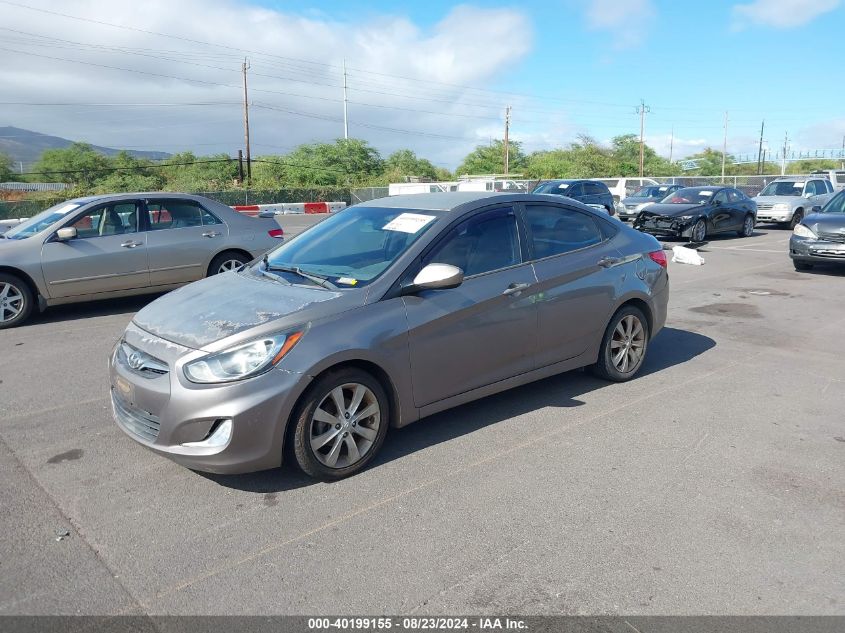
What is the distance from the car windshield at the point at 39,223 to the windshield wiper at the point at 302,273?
5038 millimetres

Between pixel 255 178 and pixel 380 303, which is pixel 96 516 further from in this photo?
pixel 255 178

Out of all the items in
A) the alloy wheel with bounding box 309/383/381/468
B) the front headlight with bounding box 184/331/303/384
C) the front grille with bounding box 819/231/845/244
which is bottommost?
the alloy wheel with bounding box 309/383/381/468

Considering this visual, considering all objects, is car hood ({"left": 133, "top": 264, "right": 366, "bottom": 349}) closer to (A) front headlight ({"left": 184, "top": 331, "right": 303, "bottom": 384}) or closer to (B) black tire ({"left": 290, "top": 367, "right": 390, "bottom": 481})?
(A) front headlight ({"left": 184, "top": 331, "right": 303, "bottom": 384})

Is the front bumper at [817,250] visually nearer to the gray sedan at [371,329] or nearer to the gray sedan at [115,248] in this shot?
the gray sedan at [371,329]

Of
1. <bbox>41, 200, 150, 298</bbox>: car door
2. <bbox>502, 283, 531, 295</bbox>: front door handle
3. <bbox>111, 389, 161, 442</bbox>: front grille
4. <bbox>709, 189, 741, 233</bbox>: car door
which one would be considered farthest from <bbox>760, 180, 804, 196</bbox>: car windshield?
<bbox>111, 389, 161, 442</bbox>: front grille

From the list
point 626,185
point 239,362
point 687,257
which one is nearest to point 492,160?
point 626,185

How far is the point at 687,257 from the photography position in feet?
47.0

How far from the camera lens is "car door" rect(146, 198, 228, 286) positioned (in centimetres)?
936

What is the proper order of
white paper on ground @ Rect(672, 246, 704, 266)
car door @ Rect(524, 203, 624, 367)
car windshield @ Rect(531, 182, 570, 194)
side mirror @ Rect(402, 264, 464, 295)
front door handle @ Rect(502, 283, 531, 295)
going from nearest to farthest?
side mirror @ Rect(402, 264, 464, 295)
front door handle @ Rect(502, 283, 531, 295)
car door @ Rect(524, 203, 624, 367)
white paper on ground @ Rect(672, 246, 704, 266)
car windshield @ Rect(531, 182, 570, 194)

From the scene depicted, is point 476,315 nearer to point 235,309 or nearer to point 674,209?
point 235,309

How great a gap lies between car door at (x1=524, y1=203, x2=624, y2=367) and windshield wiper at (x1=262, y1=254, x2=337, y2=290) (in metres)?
1.58

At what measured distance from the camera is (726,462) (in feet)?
14.6

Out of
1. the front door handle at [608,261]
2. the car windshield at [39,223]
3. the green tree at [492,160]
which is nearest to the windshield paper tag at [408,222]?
the front door handle at [608,261]

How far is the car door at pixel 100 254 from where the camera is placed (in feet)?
28.6
